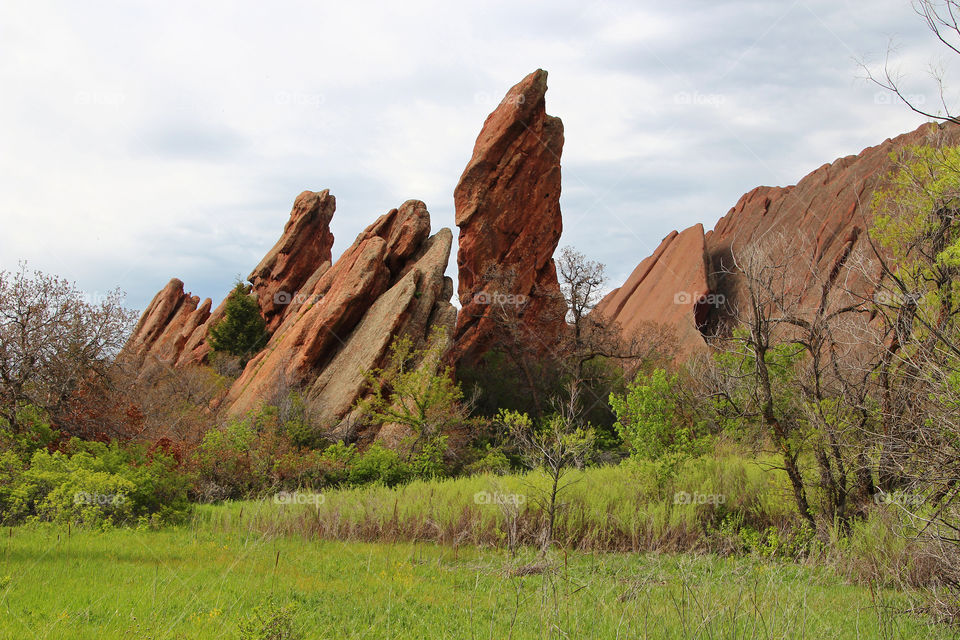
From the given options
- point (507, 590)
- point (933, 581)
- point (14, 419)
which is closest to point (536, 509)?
point (507, 590)

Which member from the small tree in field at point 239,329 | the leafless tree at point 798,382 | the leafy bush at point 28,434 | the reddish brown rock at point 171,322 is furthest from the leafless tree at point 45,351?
the reddish brown rock at point 171,322

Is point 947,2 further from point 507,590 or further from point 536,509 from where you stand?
point 536,509

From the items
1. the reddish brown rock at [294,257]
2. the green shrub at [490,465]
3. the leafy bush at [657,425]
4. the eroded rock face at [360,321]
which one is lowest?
the green shrub at [490,465]

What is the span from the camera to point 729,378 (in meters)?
11.0

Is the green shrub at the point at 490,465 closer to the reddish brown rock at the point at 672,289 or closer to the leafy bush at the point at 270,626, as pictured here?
the leafy bush at the point at 270,626

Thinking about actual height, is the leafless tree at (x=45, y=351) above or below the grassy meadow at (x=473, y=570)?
above

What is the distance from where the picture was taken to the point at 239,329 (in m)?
43.7

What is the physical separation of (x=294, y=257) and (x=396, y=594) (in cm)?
4258

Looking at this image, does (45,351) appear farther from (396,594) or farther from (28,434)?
(396,594)

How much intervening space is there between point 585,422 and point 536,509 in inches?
676

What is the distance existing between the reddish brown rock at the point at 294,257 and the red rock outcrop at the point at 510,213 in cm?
1785

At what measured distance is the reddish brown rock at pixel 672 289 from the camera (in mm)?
46031

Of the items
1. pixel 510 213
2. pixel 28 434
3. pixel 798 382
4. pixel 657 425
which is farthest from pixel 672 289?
pixel 28 434

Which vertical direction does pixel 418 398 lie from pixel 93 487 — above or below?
above
